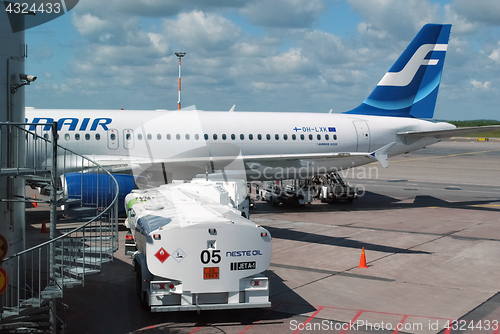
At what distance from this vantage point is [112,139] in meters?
23.7

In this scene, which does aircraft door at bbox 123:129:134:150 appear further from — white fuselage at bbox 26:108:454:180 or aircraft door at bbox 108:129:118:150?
aircraft door at bbox 108:129:118:150

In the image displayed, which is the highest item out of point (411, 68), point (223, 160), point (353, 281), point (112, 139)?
point (411, 68)

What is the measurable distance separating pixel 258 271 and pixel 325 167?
56.7ft

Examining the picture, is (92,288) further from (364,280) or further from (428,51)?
(428,51)

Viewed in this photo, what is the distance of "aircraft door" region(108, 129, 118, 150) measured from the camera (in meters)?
23.6

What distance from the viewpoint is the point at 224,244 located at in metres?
10.5

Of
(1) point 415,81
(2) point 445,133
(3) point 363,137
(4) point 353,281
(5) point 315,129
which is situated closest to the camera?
(4) point 353,281

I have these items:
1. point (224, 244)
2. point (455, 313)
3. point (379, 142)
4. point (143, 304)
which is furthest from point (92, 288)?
point (379, 142)

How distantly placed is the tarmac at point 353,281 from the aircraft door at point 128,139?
4260 millimetres

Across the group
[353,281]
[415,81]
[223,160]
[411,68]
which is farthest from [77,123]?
[415,81]

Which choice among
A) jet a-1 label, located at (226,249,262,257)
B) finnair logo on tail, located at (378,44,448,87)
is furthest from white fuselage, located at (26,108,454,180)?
jet a-1 label, located at (226,249,262,257)

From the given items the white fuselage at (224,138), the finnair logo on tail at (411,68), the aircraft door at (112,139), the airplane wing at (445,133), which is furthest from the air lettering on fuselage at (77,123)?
the airplane wing at (445,133)

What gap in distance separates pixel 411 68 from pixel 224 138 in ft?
39.7

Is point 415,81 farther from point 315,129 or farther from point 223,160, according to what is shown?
point 223,160
